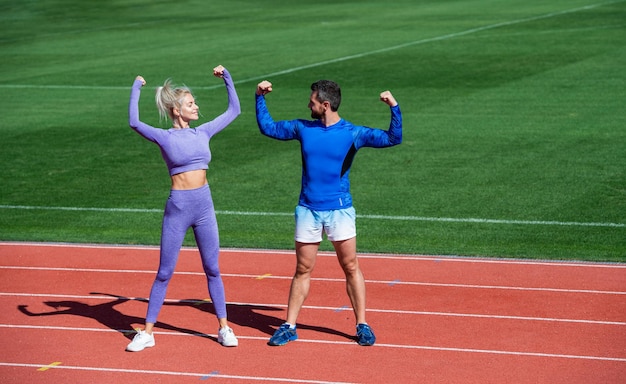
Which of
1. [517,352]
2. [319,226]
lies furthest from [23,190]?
[517,352]

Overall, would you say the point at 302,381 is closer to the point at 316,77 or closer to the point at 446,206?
the point at 446,206

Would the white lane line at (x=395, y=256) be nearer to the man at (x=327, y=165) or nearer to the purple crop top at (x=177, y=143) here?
the man at (x=327, y=165)

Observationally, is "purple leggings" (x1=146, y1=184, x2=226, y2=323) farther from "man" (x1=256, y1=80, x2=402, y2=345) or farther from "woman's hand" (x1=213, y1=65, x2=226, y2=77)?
"woman's hand" (x1=213, y1=65, x2=226, y2=77)

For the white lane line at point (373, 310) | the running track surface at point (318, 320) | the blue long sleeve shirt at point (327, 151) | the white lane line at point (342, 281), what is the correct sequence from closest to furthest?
the running track surface at point (318, 320) → the blue long sleeve shirt at point (327, 151) → the white lane line at point (373, 310) → the white lane line at point (342, 281)

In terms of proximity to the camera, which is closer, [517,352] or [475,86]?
[517,352]

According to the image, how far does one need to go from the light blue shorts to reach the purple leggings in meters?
0.75

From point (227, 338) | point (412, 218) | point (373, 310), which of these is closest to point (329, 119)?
point (227, 338)

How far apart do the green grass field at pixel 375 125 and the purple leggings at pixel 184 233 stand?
409 cm

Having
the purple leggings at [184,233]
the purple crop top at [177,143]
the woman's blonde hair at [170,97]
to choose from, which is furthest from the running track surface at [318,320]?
the woman's blonde hair at [170,97]

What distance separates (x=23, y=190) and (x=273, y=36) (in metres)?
20.3

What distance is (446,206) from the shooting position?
15938 millimetres

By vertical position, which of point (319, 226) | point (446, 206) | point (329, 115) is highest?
point (329, 115)

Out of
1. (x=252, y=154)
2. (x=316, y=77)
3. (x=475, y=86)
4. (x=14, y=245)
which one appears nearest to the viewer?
(x=14, y=245)

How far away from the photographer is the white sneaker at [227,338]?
1009 centimetres
